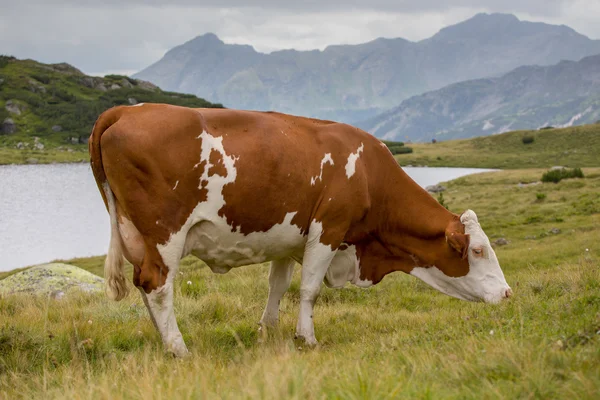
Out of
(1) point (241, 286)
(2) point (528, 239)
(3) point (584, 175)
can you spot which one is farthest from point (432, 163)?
(1) point (241, 286)

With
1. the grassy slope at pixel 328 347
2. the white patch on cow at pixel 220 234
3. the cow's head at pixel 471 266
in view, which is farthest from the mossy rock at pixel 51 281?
the cow's head at pixel 471 266

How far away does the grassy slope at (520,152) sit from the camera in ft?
323

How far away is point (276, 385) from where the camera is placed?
4266mm

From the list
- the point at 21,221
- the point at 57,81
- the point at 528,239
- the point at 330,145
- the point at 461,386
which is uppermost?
the point at 57,81

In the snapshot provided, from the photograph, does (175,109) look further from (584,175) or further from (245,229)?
(584,175)

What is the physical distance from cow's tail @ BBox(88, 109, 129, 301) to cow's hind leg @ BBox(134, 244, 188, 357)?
42 centimetres

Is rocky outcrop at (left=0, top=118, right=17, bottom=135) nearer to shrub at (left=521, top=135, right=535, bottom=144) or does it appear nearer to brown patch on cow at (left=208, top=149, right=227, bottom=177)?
shrub at (left=521, top=135, right=535, bottom=144)

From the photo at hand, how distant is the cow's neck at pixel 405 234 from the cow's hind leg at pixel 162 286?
118 inches

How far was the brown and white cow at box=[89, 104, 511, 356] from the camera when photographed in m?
7.23

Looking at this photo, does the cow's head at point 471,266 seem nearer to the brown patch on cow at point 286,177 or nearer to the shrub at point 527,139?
the brown patch on cow at point 286,177

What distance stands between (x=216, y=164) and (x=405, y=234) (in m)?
3.20

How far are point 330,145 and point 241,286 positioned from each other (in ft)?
16.7

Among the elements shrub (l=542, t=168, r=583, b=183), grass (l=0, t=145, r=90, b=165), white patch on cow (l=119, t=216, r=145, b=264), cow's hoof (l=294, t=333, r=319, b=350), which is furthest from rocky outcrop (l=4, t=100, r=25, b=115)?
cow's hoof (l=294, t=333, r=319, b=350)

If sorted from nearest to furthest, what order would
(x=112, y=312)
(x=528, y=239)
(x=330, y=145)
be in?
(x=330, y=145) → (x=112, y=312) → (x=528, y=239)
